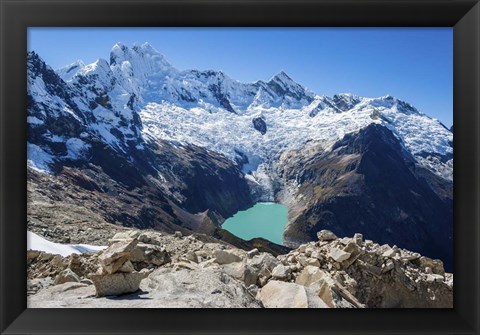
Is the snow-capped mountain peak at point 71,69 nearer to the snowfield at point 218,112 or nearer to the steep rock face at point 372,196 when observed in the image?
the snowfield at point 218,112

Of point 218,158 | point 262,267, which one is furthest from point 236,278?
point 218,158

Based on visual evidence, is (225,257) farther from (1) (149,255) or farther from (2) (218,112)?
(2) (218,112)

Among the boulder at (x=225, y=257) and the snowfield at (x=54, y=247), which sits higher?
the boulder at (x=225, y=257)

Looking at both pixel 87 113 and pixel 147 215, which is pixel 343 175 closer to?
pixel 147 215

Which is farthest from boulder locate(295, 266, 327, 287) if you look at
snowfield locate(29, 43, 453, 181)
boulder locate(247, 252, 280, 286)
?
snowfield locate(29, 43, 453, 181)

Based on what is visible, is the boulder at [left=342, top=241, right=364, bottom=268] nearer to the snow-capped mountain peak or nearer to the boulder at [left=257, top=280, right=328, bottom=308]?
the boulder at [left=257, top=280, right=328, bottom=308]

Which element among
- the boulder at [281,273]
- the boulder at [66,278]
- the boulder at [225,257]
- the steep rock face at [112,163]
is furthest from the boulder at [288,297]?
the steep rock face at [112,163]
